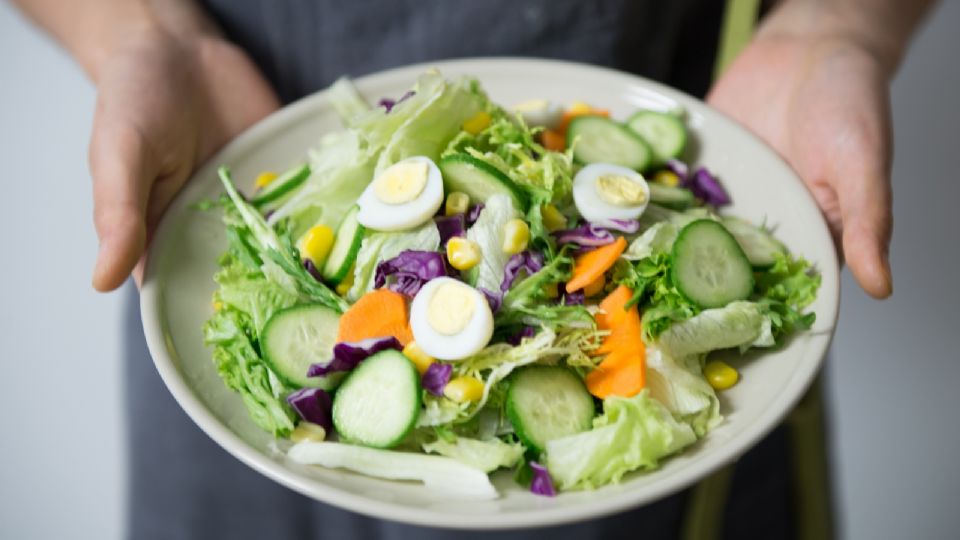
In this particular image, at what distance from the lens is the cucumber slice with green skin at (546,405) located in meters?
1.91

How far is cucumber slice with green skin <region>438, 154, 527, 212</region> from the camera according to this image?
2270 mm

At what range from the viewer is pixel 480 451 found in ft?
6.26

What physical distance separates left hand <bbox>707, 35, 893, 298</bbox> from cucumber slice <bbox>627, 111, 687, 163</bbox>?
1.00ft

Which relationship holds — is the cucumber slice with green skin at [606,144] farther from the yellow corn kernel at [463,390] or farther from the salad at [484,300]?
the yellow corn kernel at [463,390]

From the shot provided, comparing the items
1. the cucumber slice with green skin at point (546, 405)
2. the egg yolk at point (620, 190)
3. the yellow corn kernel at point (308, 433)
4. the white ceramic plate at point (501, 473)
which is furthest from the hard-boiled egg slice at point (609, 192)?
the yellow corn kernel at point (308, 433)

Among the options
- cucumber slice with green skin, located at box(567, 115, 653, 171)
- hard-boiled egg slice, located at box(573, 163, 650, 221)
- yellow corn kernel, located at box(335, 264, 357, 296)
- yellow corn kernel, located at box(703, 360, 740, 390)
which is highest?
hard-boiled egg slice, located at box(573, 163, 650, 221)

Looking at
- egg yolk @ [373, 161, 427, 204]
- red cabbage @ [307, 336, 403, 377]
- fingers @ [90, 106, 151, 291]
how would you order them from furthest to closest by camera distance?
egg yolk @ [373, 161, 427, 204] < fingers @ [90, 106, 151, 291] < red cabbage @ [307, 336, 403, 377]

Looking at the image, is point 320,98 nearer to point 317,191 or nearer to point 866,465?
point 317,191

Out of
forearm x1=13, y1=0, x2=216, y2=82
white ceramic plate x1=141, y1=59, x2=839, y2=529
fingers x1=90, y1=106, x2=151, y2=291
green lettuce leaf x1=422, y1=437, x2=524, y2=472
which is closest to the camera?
white ceramic plate x1=141, y1=59, x2=839, y2=529

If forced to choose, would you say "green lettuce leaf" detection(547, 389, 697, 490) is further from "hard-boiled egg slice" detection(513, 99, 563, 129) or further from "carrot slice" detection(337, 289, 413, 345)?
"hard-boiled egg slice" detection(513, 99, 563, 129)

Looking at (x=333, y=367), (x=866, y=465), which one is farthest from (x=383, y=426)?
(x=866, y=465)

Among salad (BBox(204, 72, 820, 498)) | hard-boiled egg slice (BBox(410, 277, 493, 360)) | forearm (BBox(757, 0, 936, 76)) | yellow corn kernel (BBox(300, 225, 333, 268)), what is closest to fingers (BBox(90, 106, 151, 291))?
salad (BBox(204, 72, 820, 498))

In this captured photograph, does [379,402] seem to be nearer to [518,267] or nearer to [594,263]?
[518,267]

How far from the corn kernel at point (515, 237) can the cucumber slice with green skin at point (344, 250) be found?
35 centimetres
